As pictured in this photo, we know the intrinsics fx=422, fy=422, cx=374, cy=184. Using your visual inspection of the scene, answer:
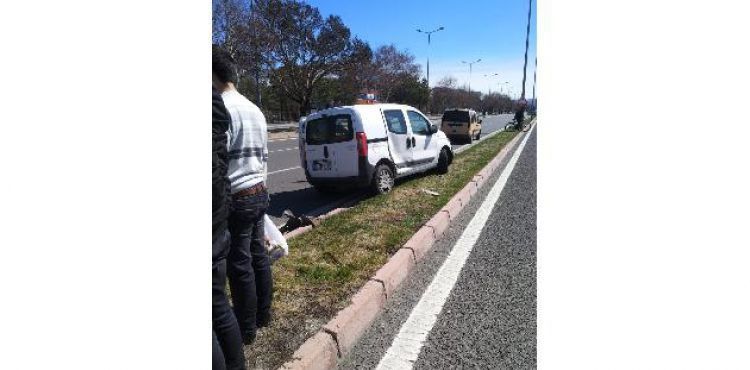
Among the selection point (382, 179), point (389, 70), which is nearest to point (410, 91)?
point (389, 70)

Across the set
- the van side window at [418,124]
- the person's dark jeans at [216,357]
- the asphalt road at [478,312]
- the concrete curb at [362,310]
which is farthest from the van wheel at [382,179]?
the person's dark jeans at [216,357]

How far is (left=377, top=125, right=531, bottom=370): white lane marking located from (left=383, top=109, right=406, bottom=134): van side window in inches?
116

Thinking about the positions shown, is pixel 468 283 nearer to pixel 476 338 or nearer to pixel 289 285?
pixel 476 338

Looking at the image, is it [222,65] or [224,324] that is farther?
[222,65]

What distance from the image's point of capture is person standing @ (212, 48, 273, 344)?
91.0 inches

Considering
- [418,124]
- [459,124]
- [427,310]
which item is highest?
[459,124]

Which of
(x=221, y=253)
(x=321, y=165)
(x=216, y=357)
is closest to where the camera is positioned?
(x=216, y=357)

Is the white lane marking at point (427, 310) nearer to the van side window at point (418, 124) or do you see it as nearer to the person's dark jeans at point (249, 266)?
the person's dark jeans at point (249, 266)

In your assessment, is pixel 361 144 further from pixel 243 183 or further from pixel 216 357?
pixel 216 357

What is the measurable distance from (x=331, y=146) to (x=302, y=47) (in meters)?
32.2

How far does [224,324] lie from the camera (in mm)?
2078

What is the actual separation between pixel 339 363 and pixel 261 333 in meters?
0.54

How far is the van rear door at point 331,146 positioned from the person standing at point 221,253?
4.91 metres
